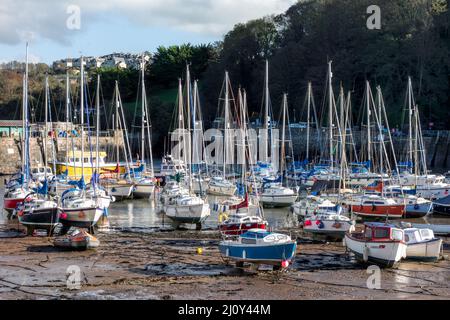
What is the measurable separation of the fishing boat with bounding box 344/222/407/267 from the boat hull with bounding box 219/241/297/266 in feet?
9.50

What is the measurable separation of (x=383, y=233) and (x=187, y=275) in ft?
23.6

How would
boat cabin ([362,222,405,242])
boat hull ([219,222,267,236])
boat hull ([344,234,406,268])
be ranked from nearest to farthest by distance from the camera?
boat hull ([344,234,406,268]), boat cabin ([362,222,405,242]), boat hull ([219,222,267,236])

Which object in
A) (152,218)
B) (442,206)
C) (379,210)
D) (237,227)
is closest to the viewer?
(237,227)

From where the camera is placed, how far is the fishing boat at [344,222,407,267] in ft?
90.5

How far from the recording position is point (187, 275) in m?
26.5

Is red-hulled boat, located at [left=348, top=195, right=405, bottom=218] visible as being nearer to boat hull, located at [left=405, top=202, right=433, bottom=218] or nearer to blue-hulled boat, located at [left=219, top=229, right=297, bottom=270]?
boat hull, located at [left=405, top=202, right=433, bottom=218]

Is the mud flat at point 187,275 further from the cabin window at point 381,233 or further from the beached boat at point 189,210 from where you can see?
the beached boat at point 189,210

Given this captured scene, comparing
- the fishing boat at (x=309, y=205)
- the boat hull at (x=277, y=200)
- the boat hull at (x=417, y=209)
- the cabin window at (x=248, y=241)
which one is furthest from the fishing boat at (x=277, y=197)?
the cabin window at (x=248, y=241)

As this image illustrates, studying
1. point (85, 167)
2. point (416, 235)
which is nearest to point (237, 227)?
point (416, 235)

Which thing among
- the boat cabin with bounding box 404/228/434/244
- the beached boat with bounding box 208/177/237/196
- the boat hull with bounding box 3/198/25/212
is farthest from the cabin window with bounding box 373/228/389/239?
the beached boat with bounding box 208/177/237/196

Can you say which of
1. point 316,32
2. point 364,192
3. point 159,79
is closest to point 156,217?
point 364,192

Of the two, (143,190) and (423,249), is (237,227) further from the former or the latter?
(143,190)

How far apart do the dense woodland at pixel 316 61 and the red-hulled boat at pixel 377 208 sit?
34.5 meters

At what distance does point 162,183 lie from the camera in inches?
2517
